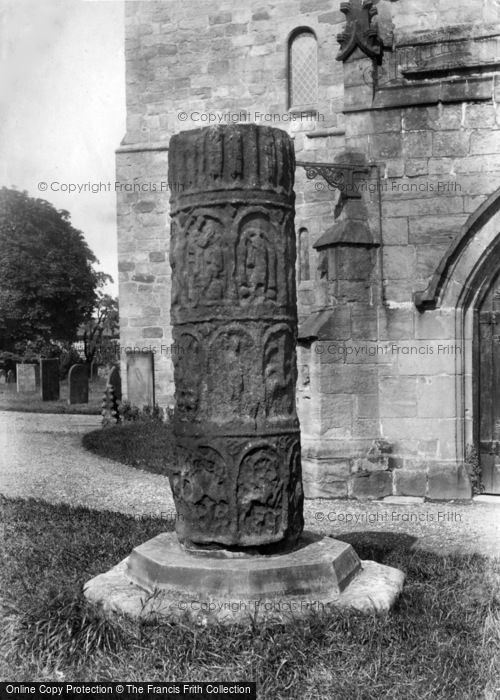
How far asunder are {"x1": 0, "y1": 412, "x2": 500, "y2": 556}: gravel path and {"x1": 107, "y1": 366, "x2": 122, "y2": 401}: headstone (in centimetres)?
324

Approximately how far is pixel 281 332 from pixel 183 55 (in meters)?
12.1

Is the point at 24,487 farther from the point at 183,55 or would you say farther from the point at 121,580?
the point at 183,55

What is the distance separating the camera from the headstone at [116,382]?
50.6 ft

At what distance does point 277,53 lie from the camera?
14.5 meters

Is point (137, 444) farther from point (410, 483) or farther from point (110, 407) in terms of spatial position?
point (410, 483)

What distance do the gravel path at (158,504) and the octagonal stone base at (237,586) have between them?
2078mm

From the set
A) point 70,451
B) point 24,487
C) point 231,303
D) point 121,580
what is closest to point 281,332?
point 231,303

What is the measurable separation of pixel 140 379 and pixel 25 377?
11.8 meters

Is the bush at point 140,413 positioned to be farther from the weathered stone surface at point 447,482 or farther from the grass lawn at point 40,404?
the weathered stone surface at point 447,482

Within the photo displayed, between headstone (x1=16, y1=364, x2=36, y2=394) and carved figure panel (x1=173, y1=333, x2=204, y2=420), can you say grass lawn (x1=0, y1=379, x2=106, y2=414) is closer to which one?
headstone (x1=16, y1=364, x2=36, y2=394)

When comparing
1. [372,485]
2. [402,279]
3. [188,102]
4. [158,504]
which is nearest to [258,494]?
[158,504]

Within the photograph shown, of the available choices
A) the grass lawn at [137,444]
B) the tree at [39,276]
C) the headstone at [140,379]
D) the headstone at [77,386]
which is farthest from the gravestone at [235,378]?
the tree at [39,276]

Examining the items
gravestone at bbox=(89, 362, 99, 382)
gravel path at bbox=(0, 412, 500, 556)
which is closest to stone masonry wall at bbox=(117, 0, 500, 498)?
gravel path at bbox=(0, 412, 500, 556)

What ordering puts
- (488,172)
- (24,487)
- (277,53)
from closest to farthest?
1. (488,172)
2. (24,487)
3. (277,53)
